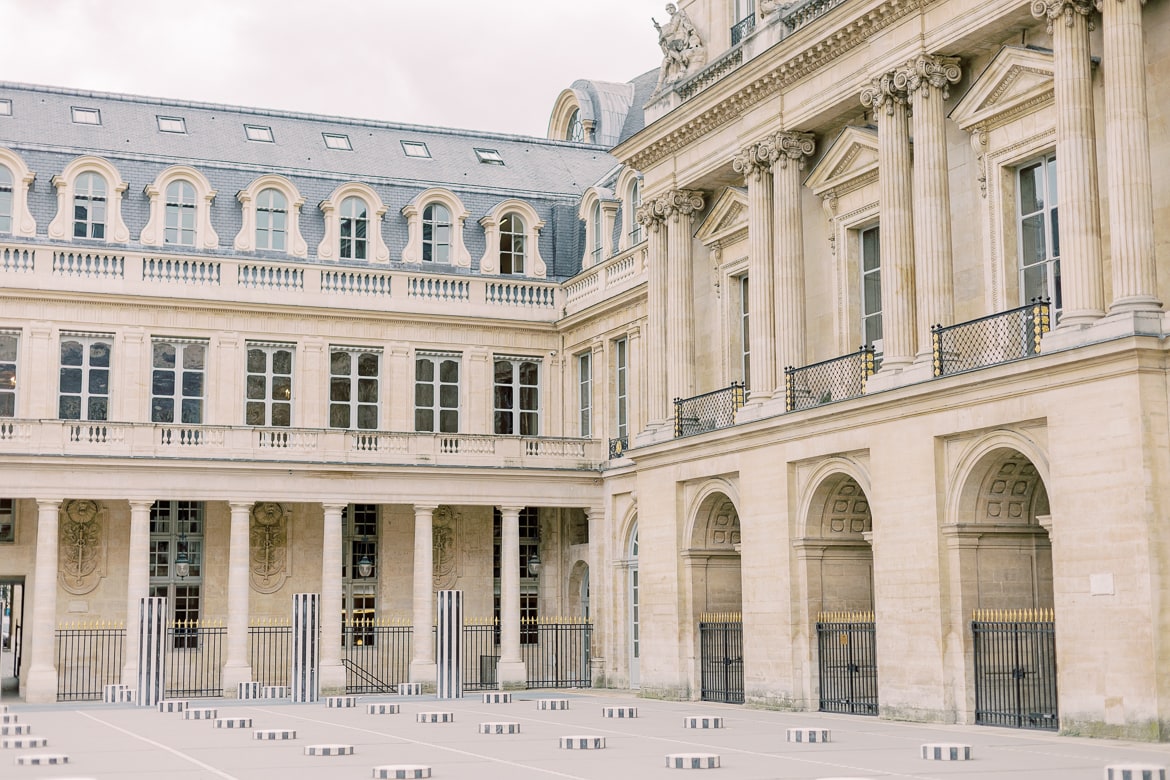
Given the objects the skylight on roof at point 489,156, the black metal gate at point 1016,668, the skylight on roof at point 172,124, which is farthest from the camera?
the skylight on roof at point 489,156

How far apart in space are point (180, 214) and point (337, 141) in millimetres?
5841

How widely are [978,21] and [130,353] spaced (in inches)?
910

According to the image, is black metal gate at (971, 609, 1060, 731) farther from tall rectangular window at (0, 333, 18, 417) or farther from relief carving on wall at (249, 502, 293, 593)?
tall rectangular window at (0, 333, 18, 417)

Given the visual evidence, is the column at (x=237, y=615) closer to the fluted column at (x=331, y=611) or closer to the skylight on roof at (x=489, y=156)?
the fluted column at (x=331, y=611)

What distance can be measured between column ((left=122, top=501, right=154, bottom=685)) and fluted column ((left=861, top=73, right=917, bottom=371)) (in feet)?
61.9

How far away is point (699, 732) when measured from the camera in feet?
74.4

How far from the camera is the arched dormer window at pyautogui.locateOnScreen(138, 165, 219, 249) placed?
40625 millimetres

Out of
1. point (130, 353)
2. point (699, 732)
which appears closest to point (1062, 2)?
point (699, 732)

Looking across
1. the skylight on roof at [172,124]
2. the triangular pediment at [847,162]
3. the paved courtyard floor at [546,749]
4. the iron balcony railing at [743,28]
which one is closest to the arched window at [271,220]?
the skylight on roof at [172,124]

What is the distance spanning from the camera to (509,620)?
1570 inches

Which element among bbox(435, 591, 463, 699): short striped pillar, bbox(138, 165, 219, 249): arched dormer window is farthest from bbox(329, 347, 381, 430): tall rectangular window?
bbox(435, 591, 463, 699): short striped pillar

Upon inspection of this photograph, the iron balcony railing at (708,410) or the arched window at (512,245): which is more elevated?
the arched window at (512,245)

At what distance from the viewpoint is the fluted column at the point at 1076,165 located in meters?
21.9

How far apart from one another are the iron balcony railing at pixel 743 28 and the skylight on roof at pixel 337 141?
15.5 meters
